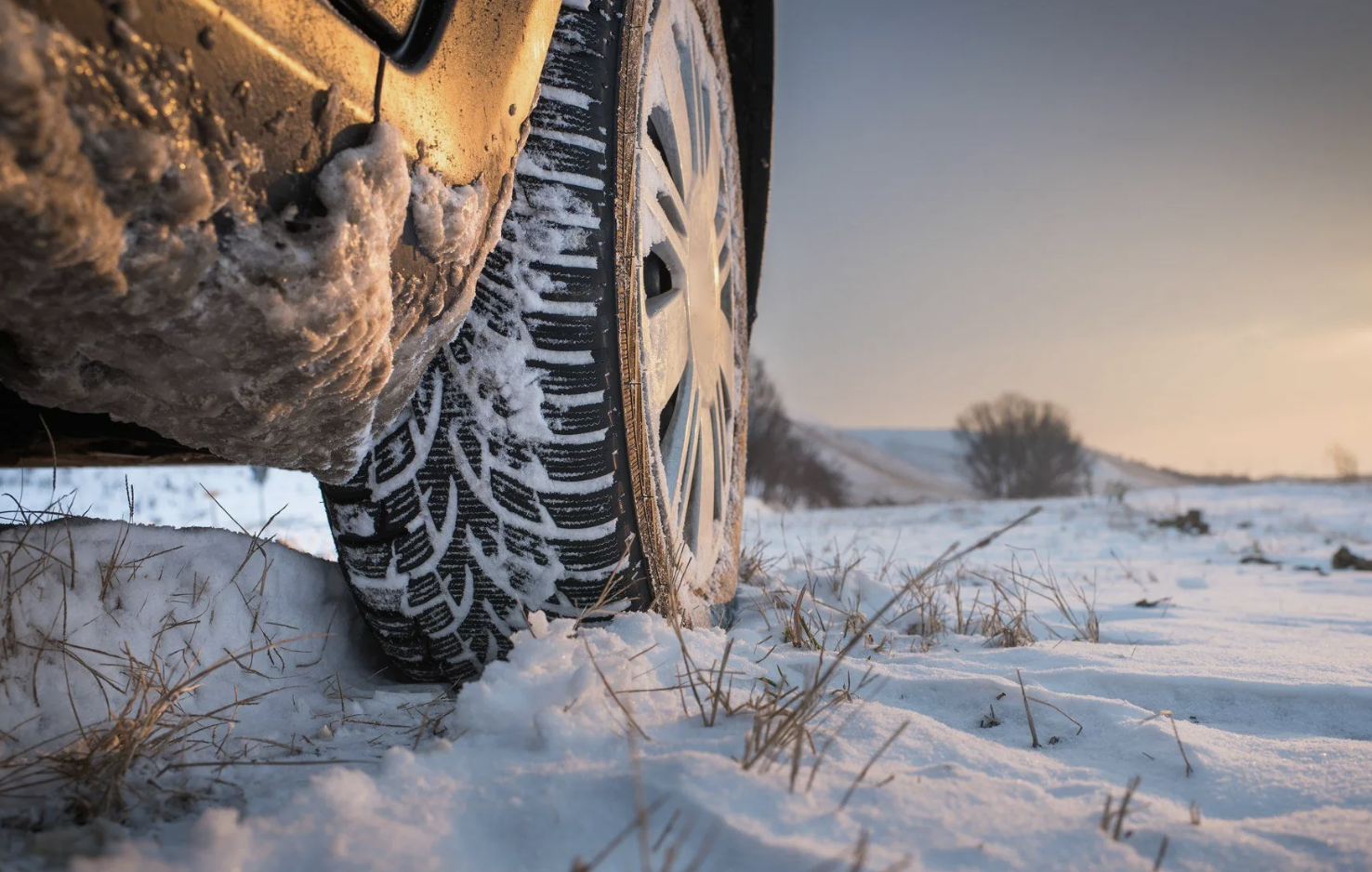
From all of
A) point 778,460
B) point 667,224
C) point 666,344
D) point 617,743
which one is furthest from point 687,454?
point 778,460

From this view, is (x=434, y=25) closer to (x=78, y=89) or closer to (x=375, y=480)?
(x=78, y=89)

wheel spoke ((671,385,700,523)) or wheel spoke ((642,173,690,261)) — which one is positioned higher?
wheel spoke ((642,173,690,261))

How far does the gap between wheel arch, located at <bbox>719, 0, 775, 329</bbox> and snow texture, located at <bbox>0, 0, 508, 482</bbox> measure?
5.09ft

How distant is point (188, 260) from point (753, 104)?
1.94 meters

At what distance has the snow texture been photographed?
54 centimetres

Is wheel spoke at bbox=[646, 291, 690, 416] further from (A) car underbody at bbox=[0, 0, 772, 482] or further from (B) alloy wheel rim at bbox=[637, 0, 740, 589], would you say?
(A) car underbody at bbox=[0, 0, 772, 482]

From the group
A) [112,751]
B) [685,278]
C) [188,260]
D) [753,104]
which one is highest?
[753,104]

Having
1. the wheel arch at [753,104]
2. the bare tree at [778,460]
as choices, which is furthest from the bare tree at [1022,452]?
the wheel arch at [753,104]

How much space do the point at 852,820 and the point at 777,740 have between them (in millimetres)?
106

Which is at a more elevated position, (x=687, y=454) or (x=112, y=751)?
(x=687, y=454)

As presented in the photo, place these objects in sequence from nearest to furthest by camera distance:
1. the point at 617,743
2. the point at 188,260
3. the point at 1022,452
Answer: the point at 188,260, the point at 617,743, the point at 1022,452

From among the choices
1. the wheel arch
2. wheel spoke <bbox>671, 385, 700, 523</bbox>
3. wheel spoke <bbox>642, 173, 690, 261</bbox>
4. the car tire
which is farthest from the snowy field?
the wheel arch

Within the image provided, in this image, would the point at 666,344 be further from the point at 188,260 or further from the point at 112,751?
the point at 112,751

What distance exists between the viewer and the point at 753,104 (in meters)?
2.28
